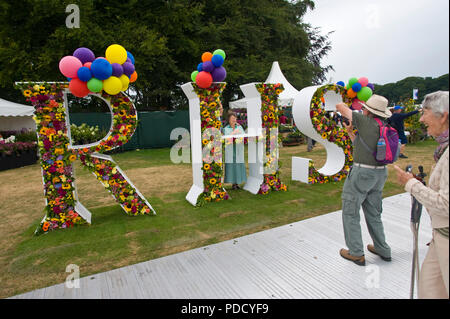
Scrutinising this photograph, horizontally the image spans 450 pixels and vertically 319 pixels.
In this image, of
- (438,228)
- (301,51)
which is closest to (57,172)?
(438,228)

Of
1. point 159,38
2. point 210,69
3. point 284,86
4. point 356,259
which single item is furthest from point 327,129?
point 159,38

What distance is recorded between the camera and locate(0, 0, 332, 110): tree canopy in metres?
14.3

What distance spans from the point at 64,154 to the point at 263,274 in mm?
3701

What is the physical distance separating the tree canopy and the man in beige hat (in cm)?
1393

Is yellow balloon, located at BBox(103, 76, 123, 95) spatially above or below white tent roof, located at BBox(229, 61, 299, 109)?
below

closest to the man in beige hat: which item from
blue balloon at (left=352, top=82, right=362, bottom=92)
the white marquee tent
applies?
blue balloon at (left=352, top=82, right=362, bottom=92)

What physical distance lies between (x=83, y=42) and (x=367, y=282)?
50.7 ft

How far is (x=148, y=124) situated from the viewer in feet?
52.0

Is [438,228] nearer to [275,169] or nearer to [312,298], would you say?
[312,298]

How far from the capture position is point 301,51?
80.3 ft

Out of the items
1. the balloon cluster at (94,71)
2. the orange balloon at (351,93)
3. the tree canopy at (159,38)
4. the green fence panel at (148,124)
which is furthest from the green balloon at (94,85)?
the tree canopy at (159,38)

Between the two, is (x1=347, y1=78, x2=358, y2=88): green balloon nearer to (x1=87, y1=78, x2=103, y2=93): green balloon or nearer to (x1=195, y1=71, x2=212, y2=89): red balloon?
(x1=195, y1=71, x2=212, y2=89): red balloon

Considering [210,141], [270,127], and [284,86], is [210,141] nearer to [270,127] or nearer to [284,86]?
[270,127]
